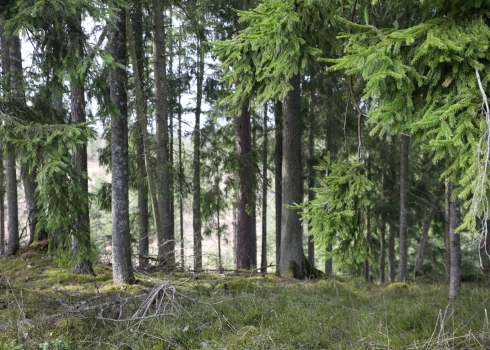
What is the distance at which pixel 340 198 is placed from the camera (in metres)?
4.13

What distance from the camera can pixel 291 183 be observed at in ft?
29.9

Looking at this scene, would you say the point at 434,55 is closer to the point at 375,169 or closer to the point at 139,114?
the point at 139,114

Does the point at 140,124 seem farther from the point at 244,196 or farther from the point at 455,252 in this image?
the point at 455,252

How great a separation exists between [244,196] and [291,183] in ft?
9.89

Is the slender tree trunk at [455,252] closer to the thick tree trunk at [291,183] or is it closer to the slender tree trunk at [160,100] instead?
the thick tree trunk at [291,183]

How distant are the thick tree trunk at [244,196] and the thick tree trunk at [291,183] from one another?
195cm

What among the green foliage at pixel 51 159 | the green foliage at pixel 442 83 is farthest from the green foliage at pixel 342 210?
the green foliage at pixel 51 159

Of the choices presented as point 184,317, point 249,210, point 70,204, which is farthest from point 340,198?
point 249,210

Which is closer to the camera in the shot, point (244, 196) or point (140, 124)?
point (140, 124)

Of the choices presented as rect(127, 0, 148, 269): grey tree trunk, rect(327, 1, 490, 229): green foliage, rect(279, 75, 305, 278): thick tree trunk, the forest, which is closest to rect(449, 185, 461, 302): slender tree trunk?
the forest

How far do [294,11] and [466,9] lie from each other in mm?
1569

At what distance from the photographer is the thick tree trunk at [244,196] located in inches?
440

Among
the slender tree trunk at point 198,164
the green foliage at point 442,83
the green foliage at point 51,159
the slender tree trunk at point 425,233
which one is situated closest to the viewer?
the green foliage at point 442,83

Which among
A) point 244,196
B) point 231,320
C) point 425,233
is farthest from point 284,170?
point 425,233
